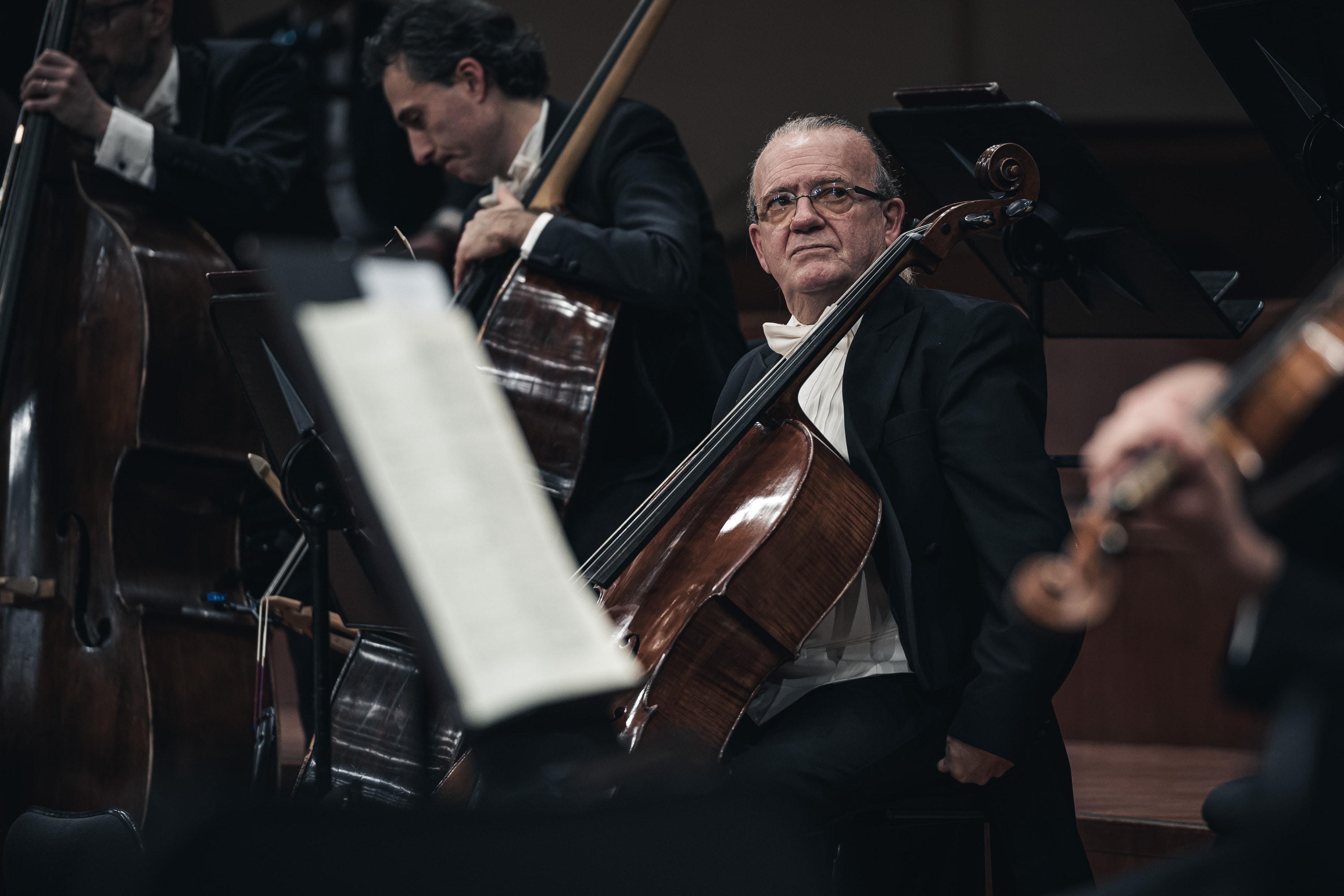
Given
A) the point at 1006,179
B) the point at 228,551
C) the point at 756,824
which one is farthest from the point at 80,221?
the point at 756,824

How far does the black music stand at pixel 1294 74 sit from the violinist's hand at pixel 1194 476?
3.99 ft

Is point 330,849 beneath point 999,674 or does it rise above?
above

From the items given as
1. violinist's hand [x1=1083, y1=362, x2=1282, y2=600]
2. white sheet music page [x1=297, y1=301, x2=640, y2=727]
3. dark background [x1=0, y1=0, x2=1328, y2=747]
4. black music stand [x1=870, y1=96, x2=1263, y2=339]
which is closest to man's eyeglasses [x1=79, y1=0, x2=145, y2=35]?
dark background [x1=0, y1=0, x2=1328, y2=747]

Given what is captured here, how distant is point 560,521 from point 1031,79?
210 centimetres

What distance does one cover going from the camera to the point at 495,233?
2.15m

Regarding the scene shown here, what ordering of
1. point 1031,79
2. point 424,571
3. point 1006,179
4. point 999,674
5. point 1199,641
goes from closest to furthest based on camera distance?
point 424,571, point 999,674, point 1006,179, point 1199,641, point 1031,79

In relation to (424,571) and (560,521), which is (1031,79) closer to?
(560,521)

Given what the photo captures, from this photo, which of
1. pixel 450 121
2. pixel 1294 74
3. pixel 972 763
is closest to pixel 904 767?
pixel 972 763

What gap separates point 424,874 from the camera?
0.81 metres

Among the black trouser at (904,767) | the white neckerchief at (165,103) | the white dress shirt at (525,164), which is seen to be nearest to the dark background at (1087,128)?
the white dress shirt at (525,164)

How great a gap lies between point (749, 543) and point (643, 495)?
592 millimetres

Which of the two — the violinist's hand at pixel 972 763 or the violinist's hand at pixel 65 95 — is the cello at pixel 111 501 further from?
the violinist's hand at pixel 972 763

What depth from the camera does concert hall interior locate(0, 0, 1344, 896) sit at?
80cm

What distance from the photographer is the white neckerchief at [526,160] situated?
2.32 meters
